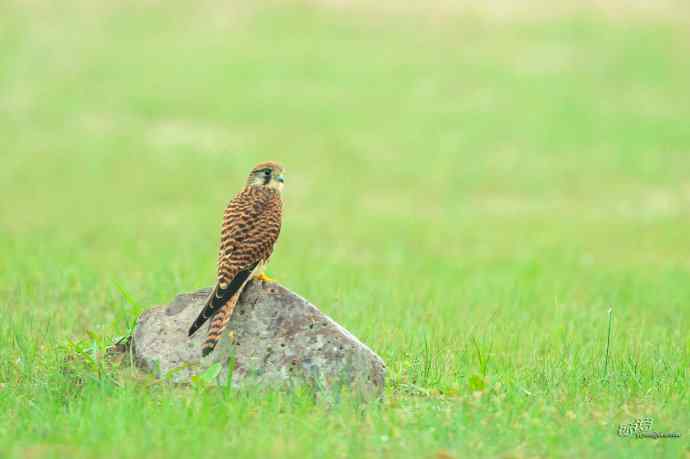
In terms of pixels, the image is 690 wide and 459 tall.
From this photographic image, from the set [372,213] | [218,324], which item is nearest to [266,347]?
[218,324]

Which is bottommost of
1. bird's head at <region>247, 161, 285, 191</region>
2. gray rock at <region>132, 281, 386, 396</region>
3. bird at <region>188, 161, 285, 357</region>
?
gray rock at <region>132, 281, 386, 396</region>

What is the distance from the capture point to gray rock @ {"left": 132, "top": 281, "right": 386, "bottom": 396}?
6832 millimetres

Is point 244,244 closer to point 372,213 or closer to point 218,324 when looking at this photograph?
point 218,324

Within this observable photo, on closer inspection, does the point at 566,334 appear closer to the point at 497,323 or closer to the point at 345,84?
the point at 497,323

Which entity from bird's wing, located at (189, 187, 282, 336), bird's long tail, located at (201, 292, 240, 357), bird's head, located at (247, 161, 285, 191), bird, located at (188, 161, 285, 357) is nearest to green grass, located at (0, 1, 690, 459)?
bird's long tail, located at (201, 292, 240, 357)

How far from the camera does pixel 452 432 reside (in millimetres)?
6250

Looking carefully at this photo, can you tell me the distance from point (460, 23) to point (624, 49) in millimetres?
Answer: 5449

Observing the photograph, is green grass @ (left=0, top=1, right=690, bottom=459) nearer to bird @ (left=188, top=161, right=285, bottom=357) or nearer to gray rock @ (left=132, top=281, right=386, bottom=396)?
gray rock @ (left=132, top=281, right=386, bottom=396)

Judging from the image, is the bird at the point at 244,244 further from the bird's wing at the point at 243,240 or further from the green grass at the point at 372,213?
the green grass at the point at 372,213

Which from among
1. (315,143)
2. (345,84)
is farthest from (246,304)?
(345,84)

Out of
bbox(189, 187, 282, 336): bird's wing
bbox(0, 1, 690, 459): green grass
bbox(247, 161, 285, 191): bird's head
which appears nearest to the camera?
bbox(0, 1, 690, 459): green grass

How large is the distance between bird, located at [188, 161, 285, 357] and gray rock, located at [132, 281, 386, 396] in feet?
0.43

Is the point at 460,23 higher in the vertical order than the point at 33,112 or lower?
higher

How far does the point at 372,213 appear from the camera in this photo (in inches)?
846
